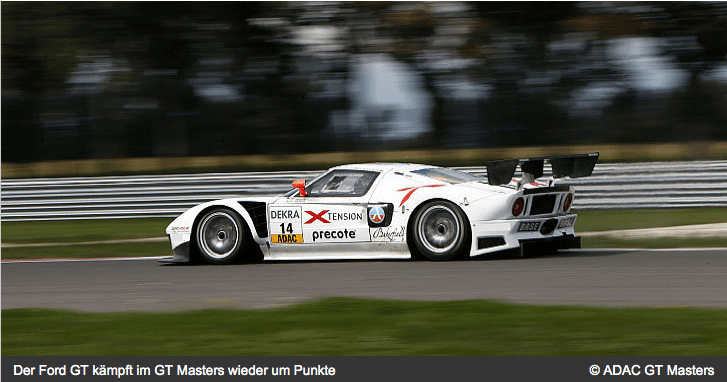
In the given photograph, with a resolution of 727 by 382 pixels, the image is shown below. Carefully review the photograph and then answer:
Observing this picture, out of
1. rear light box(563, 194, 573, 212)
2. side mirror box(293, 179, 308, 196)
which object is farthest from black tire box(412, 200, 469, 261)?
side mirror box(293, 179, 308, 196)

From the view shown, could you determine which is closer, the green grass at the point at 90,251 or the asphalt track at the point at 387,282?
the asphalt track at the point at 387,282

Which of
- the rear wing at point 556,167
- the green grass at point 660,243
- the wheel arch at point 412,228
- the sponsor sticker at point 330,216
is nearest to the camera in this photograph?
the rear wing at point 556,167

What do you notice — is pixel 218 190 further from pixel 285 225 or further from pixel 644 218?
pixel 644 218

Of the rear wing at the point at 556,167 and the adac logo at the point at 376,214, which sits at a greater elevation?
the rear wing at the point at 556,167

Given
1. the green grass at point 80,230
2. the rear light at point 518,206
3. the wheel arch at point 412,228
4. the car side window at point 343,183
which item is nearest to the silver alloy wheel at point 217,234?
the car side window at point 343,183

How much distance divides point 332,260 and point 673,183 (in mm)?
5856

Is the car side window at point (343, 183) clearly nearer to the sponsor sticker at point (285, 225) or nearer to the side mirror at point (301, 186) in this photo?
the side mirror at point (301, 186)

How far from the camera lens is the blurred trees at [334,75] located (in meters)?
14.6

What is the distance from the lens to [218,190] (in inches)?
576

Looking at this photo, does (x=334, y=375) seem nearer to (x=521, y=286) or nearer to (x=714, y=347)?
(x=714, y=347)

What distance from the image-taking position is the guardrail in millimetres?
13391

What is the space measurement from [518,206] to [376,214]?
1.37m

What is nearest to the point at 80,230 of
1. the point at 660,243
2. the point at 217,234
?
the point at 217,234
